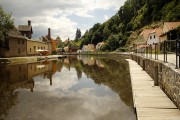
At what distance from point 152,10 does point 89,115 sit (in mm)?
101181

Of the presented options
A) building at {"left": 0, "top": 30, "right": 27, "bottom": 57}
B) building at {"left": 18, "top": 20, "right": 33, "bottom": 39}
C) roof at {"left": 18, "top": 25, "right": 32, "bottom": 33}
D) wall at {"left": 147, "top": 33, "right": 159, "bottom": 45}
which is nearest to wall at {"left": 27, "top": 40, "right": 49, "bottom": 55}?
building at {"left": 0, "top": 30, "right": 27, "bottom": 57}

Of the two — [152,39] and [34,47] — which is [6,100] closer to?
[34,47]

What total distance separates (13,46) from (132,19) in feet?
288

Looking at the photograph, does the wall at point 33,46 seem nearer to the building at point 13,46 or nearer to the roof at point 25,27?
the building at point 13,46

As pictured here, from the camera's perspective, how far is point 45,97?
40.7 feet

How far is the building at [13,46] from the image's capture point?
46309mm

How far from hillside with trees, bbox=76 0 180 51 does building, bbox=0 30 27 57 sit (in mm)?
50895

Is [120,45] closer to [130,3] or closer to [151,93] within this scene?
[130,3]

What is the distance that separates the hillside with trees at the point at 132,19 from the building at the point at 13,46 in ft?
167

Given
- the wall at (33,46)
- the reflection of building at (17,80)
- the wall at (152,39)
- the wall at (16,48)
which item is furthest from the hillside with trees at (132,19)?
the reflection of building at (17,80)

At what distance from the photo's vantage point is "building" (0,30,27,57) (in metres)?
46.3

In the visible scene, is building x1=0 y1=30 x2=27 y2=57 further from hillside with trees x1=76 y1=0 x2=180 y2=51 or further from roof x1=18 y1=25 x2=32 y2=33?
hillside with trees x1=76 y1=0 x2=180 y2=51

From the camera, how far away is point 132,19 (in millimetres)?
124188

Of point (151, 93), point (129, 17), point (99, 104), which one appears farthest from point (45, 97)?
point (129, 17)
